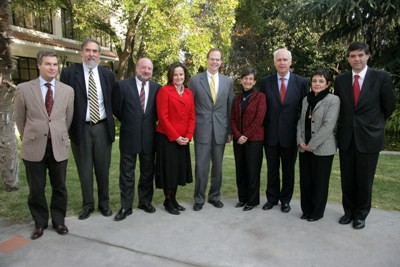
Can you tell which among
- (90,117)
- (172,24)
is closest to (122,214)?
(90,117)

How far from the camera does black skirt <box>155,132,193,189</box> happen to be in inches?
175

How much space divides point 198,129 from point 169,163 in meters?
0.62

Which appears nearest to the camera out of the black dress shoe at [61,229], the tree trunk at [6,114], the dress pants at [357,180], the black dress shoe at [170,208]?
the black dress shoe at [61,229]

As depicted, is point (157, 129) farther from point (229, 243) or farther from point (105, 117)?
point (229, 243)

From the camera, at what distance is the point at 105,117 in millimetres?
4281

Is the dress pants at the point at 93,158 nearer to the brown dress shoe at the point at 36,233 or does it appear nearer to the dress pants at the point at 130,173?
the dress pants at the point at 130,173

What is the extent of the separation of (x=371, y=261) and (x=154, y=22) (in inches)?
417

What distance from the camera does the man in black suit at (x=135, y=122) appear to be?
4320 millimetres

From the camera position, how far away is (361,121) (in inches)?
155

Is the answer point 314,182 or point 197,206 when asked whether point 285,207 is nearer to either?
point 314,182

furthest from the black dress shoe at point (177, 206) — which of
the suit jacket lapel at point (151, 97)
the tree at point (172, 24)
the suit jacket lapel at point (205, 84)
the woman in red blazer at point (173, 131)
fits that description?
the tree at point (172, 24)

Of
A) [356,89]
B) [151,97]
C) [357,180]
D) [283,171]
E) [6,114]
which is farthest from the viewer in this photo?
[6,114]

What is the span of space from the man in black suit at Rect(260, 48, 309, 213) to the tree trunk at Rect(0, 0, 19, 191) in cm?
376

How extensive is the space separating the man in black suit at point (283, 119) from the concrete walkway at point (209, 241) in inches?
17.9
